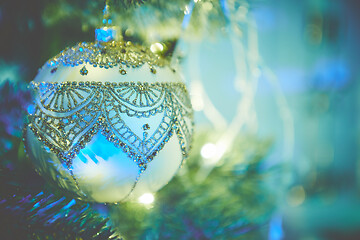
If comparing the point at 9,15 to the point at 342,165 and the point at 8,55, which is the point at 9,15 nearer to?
the point at 8,55

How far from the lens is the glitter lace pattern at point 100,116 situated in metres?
0.27

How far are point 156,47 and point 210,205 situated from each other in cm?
29

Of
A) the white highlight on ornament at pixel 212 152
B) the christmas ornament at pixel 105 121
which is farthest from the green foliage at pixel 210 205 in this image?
the christmas ornament at pixel 105 121

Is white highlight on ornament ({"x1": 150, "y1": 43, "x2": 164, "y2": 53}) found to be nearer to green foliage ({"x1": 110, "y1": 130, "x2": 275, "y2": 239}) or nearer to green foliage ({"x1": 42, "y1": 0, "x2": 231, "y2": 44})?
green foliage ({"x1": 42, "y1": 0, "x2": 231, "y2": 44})

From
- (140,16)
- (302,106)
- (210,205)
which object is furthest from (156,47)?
(302,106)

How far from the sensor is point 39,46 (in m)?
0.43

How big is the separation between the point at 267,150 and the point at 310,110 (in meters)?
1.31

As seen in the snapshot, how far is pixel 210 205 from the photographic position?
0.53m

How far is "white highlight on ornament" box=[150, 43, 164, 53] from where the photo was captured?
384mm

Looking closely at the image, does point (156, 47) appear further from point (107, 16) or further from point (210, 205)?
point (210, 205)

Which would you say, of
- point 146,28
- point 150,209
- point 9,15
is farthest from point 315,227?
point 9,15

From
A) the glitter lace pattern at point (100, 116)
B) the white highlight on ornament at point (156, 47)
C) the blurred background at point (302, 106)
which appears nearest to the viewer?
the glitter lace pattern at point (100, 116)

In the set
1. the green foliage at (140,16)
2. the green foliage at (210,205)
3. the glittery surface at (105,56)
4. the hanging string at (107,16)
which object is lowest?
the green foliage at (210,205)

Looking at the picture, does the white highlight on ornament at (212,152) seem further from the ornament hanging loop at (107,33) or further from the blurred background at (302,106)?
the ornament hanging loop at (107,33)
